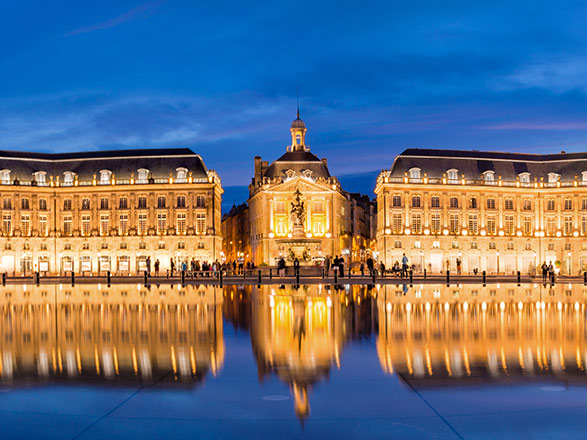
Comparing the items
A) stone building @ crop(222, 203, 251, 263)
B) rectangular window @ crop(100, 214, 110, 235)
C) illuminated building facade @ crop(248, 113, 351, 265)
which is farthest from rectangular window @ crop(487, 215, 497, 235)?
rectangular window @ crop(100, 214, 110, 235)

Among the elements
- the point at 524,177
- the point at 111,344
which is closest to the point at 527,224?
the point at 524,177

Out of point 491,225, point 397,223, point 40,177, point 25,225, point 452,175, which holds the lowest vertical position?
point 491,225

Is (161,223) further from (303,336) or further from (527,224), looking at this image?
(303,336)

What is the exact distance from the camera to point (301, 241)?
241 feet

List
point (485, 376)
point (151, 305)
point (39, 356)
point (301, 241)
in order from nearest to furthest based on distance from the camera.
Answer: point (485, 376) → point (39, 356) → point (151, 305) → point (301, 241)

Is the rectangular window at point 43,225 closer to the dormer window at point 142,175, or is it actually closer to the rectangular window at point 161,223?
the dormer window at point 142,175

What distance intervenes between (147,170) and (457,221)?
40692 mm

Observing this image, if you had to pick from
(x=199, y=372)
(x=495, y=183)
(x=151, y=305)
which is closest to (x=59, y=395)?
(x=199, y=372)

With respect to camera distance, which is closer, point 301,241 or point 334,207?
point 301,241

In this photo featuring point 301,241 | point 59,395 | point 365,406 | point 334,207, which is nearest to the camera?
point 365,406

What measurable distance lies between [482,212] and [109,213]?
1908 inches

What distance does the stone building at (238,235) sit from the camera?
11422 centimetres

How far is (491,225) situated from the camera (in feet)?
312

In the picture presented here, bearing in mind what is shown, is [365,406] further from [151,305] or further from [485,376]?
[151,305]
